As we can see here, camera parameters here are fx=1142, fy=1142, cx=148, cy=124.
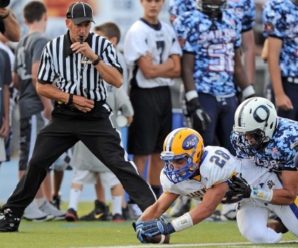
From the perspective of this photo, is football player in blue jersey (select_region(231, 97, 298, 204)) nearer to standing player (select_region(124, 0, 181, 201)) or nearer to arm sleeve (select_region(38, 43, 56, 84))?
arm sleeve (select_region(38, 43, 56, 84))

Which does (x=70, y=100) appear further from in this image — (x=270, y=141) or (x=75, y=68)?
(x=270, y=141)

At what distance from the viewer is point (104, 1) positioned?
1759 cm

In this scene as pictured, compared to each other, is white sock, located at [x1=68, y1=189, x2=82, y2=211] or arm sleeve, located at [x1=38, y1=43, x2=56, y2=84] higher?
arm sleeve, located at [x1=38, y1=43, x2=56, y2=84]

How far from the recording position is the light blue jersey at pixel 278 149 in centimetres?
802

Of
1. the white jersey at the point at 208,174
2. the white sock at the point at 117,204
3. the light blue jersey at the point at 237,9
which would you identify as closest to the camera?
the white jersey at the point at 208,174

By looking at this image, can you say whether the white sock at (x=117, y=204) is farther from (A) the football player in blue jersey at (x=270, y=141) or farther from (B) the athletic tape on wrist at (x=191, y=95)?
(A) the football player in blue jersey at (x=270, y=141)

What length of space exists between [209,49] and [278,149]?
2588 mm

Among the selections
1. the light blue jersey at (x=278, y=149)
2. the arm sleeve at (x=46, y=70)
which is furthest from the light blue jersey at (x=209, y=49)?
the light blue jersey at (x=278, y=149)

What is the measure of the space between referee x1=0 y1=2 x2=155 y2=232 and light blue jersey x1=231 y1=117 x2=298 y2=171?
0.86 metres

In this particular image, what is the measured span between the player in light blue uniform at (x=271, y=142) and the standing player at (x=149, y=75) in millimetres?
2491

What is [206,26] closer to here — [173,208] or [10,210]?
[173,208]

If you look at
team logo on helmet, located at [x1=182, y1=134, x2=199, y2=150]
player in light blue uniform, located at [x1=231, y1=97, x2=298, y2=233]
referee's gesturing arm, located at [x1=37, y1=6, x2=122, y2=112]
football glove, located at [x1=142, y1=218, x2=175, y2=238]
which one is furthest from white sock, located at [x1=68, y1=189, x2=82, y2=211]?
team logo on helmet, located at [x1=182, y1=134, x2=199, y2=150]

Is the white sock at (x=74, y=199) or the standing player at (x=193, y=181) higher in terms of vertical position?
the standing player at (x=193, y=181)

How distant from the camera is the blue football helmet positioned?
7516mm
